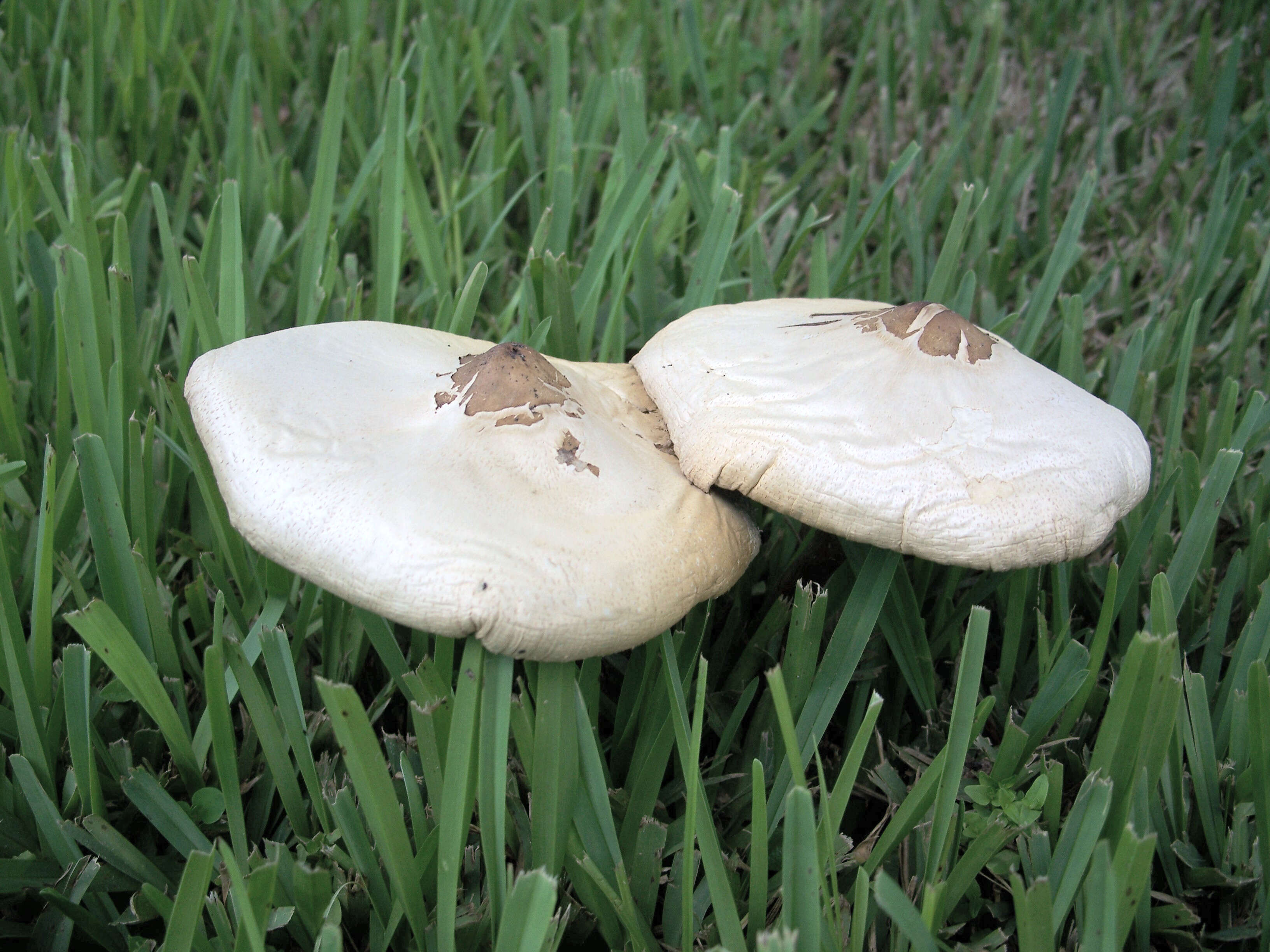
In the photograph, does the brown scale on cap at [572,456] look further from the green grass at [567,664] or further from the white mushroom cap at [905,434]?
the green grass at [567,664]

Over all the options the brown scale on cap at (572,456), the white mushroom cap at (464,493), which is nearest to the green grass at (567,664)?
the white mushroom cap at (464,493)

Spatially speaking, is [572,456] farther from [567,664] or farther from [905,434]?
[905,434]

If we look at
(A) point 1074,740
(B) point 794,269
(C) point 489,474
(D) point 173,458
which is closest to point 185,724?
(D) point 173,458

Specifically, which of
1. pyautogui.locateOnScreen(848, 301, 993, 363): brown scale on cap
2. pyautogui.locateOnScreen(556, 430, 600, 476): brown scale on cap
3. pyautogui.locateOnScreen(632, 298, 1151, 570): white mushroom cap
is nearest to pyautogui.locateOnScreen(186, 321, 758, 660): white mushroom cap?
pyautogui.locateOnScreen(556, 430, 600, 476): brown scale on cap

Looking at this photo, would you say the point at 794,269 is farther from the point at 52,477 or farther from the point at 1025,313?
the point at 52,477

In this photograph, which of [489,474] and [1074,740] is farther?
[1074,740]

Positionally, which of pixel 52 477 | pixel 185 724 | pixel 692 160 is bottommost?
pixel 185 724
